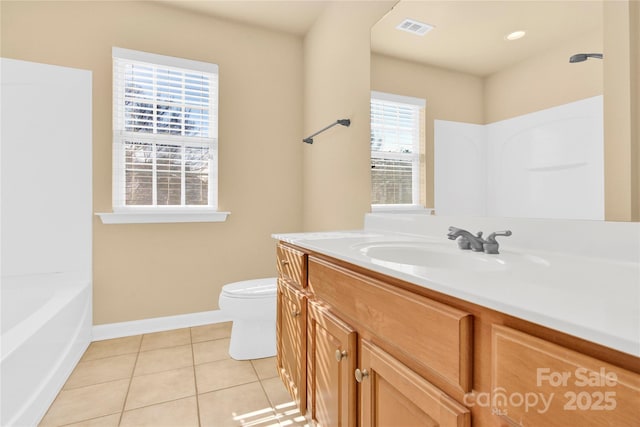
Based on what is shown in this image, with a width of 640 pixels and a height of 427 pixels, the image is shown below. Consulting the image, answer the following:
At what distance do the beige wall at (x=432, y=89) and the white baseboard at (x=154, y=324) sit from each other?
2038 mm

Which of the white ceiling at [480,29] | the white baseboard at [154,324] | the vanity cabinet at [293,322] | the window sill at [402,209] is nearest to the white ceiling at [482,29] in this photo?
the white ceiling at [480,29]

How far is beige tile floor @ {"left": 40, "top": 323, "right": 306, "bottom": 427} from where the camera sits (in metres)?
1.48

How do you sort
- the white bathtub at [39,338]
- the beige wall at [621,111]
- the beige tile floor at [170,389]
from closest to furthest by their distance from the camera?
the beige wall at [621,111] < the white bathtub at [39,338] < the beige tile floor at [170,389]

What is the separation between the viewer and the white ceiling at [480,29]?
3.31ft

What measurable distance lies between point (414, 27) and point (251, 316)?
184cm

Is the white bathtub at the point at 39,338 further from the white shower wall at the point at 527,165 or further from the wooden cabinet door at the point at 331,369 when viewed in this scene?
the white shower wall at the point at 527,165

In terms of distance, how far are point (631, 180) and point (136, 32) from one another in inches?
117

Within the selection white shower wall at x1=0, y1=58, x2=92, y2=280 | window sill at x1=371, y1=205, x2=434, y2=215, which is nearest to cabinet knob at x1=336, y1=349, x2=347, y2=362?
window sill at x1=371, y1=205, x2=434, y2=215

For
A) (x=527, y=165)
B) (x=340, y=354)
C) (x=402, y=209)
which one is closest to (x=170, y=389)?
(x=340, y=354)

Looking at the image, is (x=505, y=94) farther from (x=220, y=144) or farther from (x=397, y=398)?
(x=220, y=144)

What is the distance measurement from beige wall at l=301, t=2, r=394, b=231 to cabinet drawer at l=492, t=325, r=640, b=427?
1453 mm

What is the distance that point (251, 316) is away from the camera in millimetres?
1955

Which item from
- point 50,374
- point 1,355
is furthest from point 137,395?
point 1,355

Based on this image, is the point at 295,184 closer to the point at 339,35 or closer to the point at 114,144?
the point at 339,35
